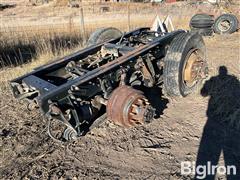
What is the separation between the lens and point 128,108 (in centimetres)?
361

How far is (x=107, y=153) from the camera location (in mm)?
3898

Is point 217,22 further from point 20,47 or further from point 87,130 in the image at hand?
point 87,130

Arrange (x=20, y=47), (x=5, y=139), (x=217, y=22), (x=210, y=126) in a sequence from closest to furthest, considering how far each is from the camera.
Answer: (x=5, y=139), (x=210, y=126), (x=20, y=47), (x=217, y=22)

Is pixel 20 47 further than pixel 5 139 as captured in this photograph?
Yes

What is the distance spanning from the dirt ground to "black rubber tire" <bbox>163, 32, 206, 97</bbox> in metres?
0.39

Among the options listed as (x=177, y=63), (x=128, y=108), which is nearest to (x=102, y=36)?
(x=177, y=63)

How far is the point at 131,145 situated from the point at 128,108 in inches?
27.2

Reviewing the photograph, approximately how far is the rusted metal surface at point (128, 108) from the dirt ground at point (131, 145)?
1.68 ft

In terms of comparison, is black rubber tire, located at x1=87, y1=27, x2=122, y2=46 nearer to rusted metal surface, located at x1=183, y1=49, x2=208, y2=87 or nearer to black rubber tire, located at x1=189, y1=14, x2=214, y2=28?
rusted metal surface, located at x1=183, y1=49, x2=208, y2=87

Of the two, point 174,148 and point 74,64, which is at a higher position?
point 74,64

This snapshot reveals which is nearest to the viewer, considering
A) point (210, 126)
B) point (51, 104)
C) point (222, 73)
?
point (51, 104)

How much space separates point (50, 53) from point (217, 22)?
6431 millimetres

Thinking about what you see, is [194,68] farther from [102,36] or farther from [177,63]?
[102,36]

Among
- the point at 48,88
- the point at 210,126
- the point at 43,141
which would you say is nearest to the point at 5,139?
the point at 43,141
